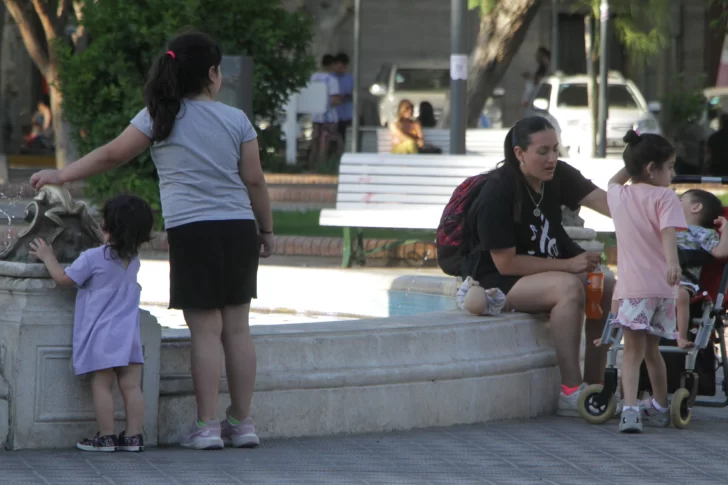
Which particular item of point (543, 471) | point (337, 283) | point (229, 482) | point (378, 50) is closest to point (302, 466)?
point (229, 482)

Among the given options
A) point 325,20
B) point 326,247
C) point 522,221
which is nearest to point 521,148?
point 522,221

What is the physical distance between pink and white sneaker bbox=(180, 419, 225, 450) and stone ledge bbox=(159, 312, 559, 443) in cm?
16

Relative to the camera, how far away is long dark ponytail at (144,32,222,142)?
5.67m

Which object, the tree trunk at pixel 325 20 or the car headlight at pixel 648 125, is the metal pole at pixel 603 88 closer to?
the car headlight at pixel 648 125

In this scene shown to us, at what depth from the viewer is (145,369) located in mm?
5789

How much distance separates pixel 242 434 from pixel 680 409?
2.11m

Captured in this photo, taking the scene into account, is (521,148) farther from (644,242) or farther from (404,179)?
(404,179)

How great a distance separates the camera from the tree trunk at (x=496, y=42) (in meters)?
19.3

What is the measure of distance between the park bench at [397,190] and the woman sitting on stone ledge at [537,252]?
4966 millimetres

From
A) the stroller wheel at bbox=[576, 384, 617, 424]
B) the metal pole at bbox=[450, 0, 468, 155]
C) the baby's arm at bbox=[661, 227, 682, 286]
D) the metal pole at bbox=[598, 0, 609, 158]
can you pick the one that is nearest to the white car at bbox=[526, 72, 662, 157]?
the metal pole at bbox=[598, 0, 609, 158]

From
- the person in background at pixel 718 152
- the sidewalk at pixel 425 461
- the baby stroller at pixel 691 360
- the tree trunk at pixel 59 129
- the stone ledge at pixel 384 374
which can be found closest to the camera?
the sidewalk at pixel 425 461

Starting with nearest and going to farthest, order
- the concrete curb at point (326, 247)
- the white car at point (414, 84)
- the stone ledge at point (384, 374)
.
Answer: the stone ledge at point (384, 374), the concrete curb at point (326, 247), the white car at point (414, 84)

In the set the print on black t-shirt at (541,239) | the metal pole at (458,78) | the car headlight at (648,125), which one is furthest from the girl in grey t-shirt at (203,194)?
the car headlight at (648,125)

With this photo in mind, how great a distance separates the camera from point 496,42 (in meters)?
19.7
